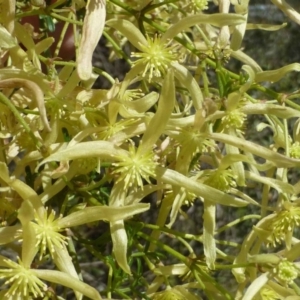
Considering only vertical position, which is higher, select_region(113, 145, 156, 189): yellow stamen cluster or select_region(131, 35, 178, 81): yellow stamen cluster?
select_region(131, 35, 178, 81): yellow stamen cluster

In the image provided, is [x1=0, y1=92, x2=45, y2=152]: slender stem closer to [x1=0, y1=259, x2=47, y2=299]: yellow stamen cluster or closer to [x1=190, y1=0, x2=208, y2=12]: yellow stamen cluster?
[x1=0, y1=259, x2=47, y2=299]: yellow stamen cluster

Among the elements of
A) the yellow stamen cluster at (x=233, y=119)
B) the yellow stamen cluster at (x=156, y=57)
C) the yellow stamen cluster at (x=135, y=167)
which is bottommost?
the yellow stamen cluster at (x=135, y=167)

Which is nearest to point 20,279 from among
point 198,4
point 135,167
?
point 135,167

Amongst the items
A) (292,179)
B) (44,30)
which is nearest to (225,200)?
(44,30)

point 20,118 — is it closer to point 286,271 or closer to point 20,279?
point 20,279

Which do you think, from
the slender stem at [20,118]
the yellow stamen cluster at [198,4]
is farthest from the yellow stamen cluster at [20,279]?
the yellow stamen cluster at [198,4]

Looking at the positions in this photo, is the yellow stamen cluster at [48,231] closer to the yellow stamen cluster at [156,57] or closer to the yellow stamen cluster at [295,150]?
the yellow stamen cluster at [156,57]

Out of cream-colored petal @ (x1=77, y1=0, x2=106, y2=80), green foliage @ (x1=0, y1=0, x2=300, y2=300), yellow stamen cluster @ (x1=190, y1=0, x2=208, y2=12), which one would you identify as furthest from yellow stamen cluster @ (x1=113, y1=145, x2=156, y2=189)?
yellow stamen cluster @ (x1=190, y1=0, x2=208, y2=12)

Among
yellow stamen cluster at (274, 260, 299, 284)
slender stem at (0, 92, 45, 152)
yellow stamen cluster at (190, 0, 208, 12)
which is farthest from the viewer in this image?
yellow stamen cluster at (190, 0, 208, 12)

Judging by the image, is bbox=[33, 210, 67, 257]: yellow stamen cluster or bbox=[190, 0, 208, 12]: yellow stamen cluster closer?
bbox=[33, 210, 67, 257]: yellow stamen cluster

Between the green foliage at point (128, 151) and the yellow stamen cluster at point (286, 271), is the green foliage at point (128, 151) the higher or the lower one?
the higher one

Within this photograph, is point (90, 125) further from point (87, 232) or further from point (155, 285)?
point (87, 232)
